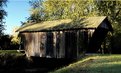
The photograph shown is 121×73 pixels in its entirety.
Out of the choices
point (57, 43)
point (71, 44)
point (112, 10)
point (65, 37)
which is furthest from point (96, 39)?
point (112, 10)

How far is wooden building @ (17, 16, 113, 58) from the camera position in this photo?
3791 cm

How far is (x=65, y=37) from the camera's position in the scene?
39.7 meters

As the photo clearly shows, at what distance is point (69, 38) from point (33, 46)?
719cm

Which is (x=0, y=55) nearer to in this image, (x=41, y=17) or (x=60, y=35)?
(x=60, y=35)

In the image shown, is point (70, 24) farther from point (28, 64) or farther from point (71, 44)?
→ point (28, 64)

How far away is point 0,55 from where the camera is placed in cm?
3791

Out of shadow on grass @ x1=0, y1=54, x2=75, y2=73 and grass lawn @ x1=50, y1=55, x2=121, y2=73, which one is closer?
grass lawn @ x1=50, y1=55, x2=121, y2=73

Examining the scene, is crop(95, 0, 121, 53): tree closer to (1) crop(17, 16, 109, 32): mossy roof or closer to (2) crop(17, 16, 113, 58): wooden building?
(2) crop(17, 16, 113, 58): wooden building

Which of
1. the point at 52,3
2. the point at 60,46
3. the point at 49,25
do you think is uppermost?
the point at 52,3

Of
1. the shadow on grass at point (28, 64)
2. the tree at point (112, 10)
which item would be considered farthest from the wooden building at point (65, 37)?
the tree at point (112, 10)

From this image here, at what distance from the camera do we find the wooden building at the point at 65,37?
37906 mm

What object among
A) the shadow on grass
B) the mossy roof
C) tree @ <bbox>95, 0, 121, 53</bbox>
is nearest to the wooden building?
the mossy roof

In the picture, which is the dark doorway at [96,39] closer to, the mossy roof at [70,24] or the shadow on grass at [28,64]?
the mossy roof at [70,24]

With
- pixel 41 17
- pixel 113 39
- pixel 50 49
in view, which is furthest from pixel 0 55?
pixel 41 17
